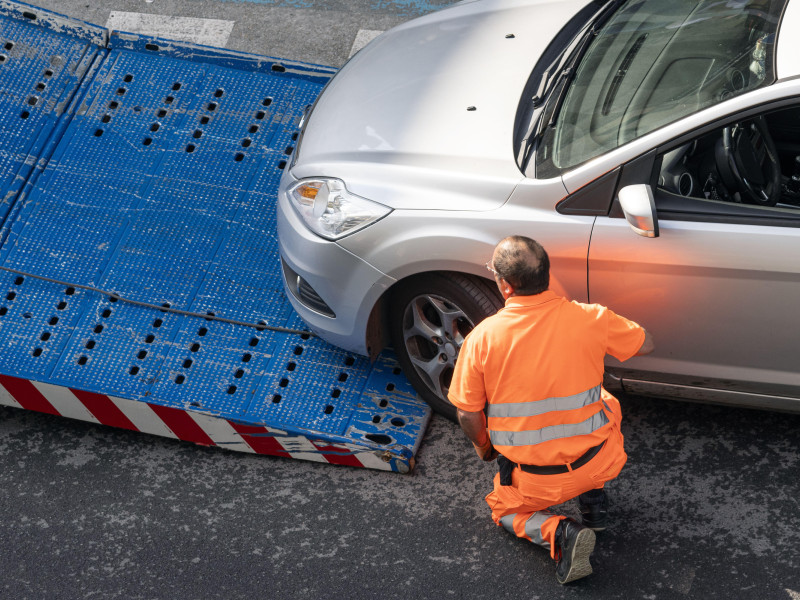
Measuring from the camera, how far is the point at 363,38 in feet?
23.4

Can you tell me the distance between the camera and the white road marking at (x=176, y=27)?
288 inches

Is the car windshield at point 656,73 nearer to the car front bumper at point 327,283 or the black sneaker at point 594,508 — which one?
the car front bumper at point 327,283

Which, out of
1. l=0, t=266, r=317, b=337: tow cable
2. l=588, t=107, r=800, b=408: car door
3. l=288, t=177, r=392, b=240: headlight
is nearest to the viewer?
l=588, t=107, r=800, b=408: car door

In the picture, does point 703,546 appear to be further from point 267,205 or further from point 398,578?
point 267,205

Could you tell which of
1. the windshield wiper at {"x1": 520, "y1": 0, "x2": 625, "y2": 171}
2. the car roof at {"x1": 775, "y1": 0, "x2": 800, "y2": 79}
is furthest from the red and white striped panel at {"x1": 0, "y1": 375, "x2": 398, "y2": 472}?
the car roof at {"x1": 775, "y1": 0, "x2": 800, "y2": 79}

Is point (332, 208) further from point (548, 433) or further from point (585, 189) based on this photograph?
point (548, 433)

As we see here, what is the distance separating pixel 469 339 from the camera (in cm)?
371

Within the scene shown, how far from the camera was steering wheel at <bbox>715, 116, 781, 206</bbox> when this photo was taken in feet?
13.4

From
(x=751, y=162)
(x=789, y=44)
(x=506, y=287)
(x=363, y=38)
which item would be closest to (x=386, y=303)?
(x=506, y=287)

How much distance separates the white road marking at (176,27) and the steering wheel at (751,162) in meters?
4.26

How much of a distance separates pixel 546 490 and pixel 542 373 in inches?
22.7

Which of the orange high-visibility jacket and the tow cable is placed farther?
the tow cable

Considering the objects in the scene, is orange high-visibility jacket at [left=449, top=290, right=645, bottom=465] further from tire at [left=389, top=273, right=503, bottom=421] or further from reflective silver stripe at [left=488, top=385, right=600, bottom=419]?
tire at [left=389, top=273, right=503, bottom=421]

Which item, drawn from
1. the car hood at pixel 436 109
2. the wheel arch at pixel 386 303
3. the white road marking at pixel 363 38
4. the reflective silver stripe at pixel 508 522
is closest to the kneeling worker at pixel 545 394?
the reflective silver stripe at pixel 508 522
